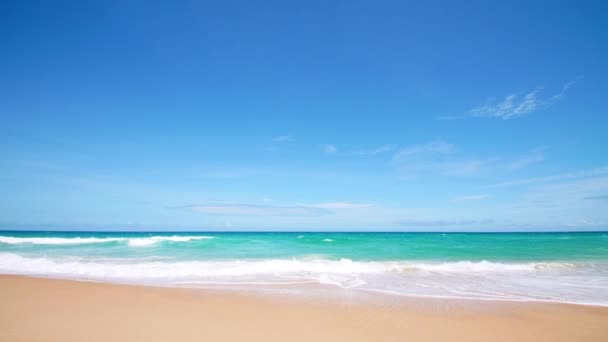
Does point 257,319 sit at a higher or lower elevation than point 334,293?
higher

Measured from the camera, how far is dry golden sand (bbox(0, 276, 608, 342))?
14.1 ft

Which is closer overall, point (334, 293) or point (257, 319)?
point (257, 319)

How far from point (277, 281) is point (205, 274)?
9.70 ft

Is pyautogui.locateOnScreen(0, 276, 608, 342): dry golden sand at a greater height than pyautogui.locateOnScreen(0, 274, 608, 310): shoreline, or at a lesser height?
greater

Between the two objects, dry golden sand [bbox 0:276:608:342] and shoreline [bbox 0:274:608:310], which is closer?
dry golden sand [bbox 0:276:608:342]

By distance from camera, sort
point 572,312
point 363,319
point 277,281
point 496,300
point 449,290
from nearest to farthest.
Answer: point 363,319 → point 572,312 → point 496,300 → point 449,290 → point 277,281

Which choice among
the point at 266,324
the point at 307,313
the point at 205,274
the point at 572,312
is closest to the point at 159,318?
the point at 266,324

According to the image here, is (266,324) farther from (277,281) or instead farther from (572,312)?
(572,312)

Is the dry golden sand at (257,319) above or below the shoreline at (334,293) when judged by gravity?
above

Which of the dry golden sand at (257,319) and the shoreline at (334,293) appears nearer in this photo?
the dry golden sand at (257,319)

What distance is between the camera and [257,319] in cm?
499

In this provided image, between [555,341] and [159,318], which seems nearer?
[555,341]

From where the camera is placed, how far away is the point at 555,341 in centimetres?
434

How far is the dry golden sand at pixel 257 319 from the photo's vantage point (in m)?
4.29
